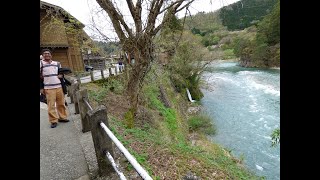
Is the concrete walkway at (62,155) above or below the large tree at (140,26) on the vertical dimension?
below

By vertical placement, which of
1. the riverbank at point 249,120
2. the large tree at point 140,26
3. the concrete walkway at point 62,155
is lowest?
the riverbank at point 249,120

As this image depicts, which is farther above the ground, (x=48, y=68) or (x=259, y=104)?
(x=48, y=68)

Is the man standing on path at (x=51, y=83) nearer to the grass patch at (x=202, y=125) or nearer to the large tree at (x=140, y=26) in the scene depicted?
the large tree at (x=140, y=26)

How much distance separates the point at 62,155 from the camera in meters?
3.89

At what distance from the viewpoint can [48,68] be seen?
190 inches

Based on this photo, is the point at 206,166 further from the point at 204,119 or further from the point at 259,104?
the point at 259,104

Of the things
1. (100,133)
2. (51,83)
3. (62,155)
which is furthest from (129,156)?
(51,83)

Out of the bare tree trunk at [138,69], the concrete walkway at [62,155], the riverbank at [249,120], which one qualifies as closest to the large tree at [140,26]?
the bare tree trunk at [138,69]

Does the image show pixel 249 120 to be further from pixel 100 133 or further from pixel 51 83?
pixel 100 133

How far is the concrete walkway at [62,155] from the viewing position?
327cm

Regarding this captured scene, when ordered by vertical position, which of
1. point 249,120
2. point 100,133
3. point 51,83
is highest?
point 51,83
